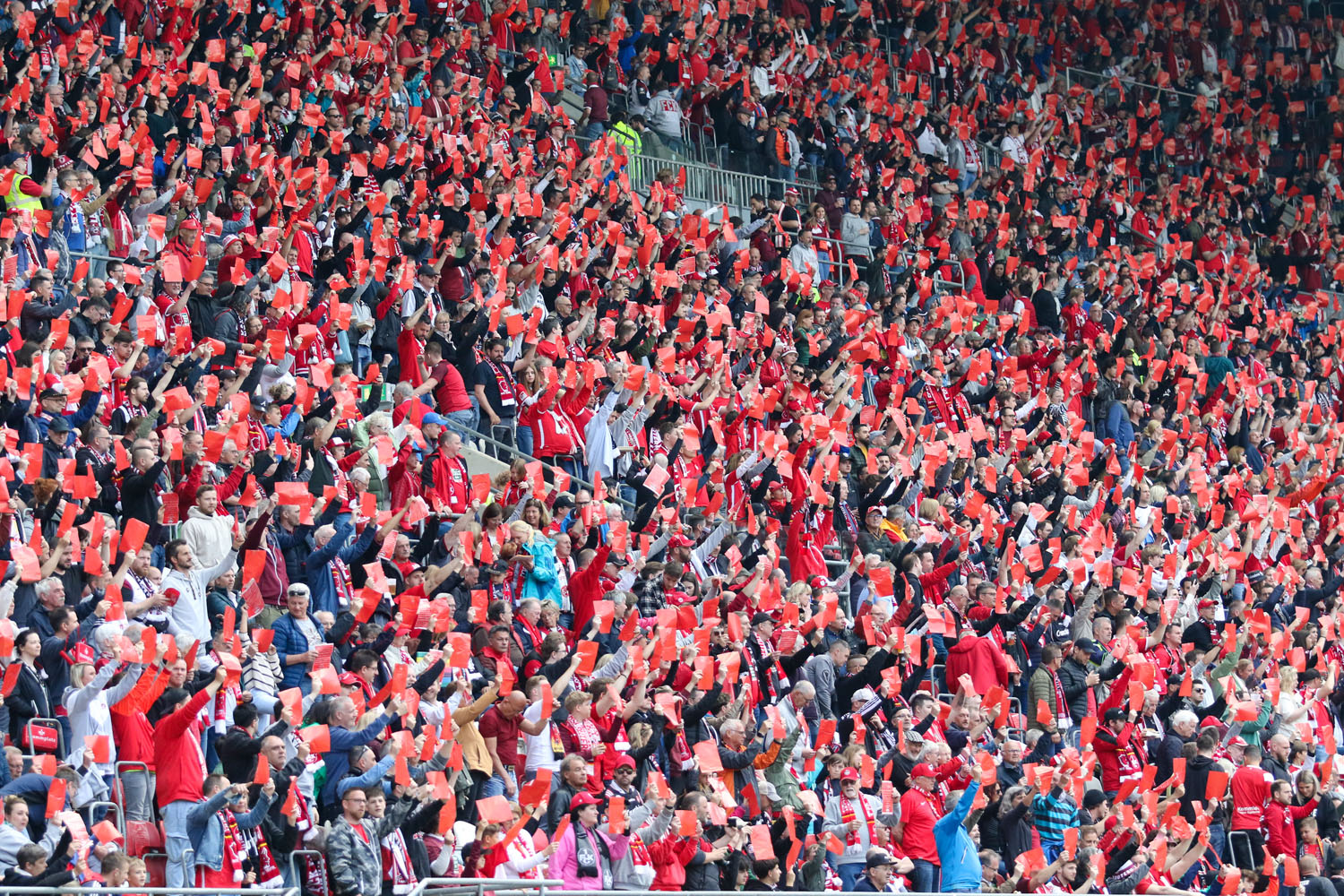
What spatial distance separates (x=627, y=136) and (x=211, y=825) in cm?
1254

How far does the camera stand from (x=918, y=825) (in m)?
13.1

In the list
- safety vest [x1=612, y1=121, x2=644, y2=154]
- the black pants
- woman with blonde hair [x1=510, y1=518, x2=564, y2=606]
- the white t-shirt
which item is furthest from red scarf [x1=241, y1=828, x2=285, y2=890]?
safety vest [x1=612, y1=121, x2=644, y2=154]

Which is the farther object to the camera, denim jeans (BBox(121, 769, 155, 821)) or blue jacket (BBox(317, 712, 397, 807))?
blue jacket (BBox(317, 712, 397, 807))

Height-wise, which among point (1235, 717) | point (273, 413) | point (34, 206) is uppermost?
point (34, 206)

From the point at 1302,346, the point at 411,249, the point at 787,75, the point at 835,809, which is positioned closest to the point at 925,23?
the point at 787,75

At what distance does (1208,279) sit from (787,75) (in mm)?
5431

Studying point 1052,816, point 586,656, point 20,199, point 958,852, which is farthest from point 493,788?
point 20,199

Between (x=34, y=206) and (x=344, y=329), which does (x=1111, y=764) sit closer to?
(x=344, y=329)

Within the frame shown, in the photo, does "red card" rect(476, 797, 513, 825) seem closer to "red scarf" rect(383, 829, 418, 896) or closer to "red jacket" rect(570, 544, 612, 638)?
"red scarf" rect(383, 829, 418, 896)

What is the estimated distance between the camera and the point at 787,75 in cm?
2458

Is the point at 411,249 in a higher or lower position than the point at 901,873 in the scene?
higher

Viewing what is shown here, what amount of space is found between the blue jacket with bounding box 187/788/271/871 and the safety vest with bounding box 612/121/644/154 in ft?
40.3

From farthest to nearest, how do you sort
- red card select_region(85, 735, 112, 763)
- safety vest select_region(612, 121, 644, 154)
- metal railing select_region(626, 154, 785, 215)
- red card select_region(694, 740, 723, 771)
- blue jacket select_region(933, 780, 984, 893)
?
metal railing select_region(626, 154, 785, 215)
safety vest select_region(612, 121, 644, 154)
blue jacket select_region(933, 780, 984, 893)
red card select_region(694, 740, 723, 771)
red card select_region(85, 735, 112, 763)

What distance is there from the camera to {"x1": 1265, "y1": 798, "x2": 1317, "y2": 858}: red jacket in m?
15.0
